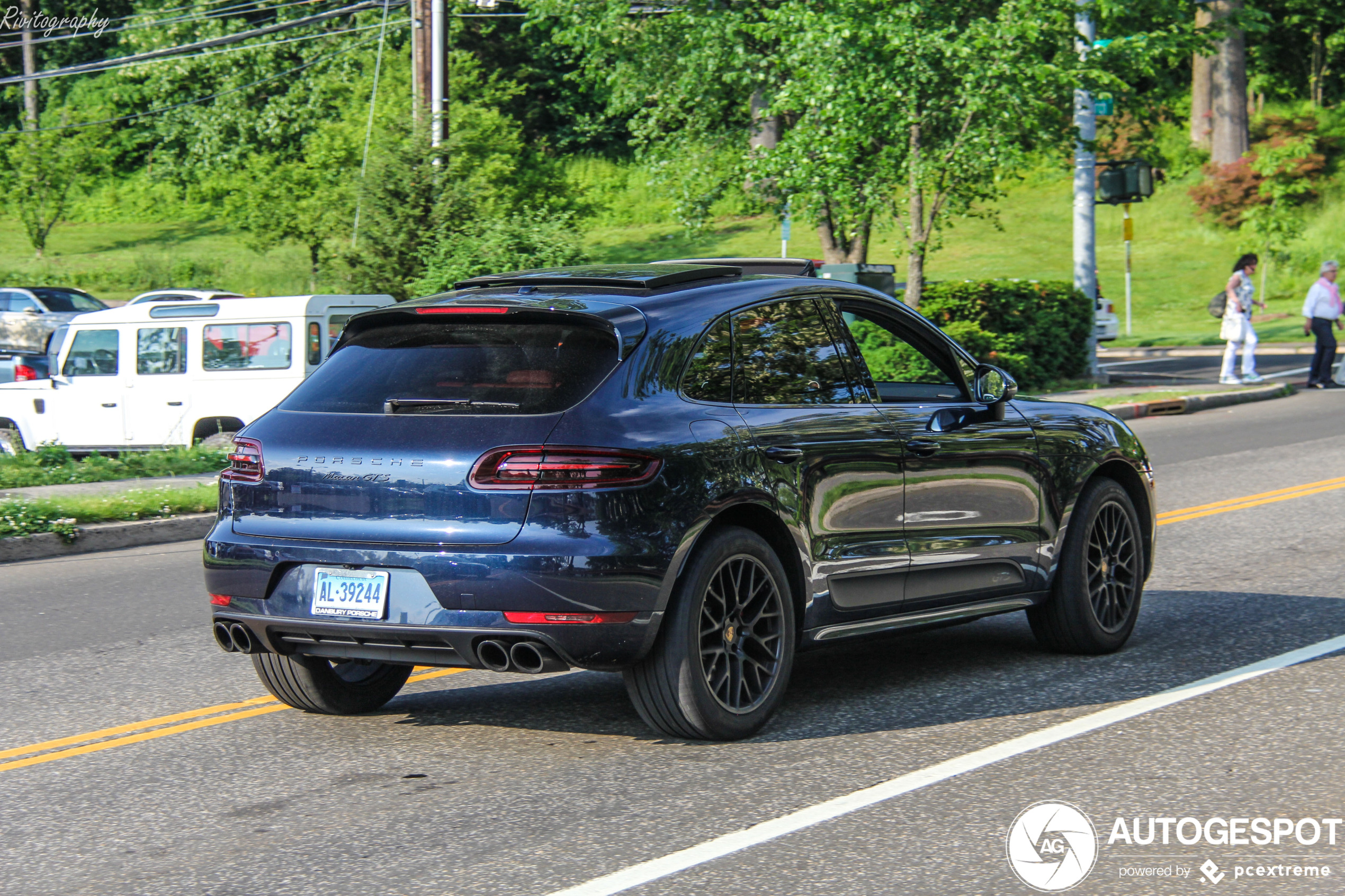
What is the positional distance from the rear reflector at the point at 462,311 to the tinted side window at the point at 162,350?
1182cm

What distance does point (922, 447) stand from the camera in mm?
6328

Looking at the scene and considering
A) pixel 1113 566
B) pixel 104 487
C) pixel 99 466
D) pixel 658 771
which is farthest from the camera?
pixel 99 466

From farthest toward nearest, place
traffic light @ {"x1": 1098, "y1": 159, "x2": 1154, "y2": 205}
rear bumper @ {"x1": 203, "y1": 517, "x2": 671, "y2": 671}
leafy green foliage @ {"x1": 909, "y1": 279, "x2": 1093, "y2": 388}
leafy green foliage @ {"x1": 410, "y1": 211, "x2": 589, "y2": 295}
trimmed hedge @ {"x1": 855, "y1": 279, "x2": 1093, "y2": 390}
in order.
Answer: traffic light @ {"x1": 1098, "y1": 159, "x2": 1154, "y2": 205} → leafy green foliage @ {"x1": 909, "y1": 279, "x2": 1093, "y2": 388} → trimmed hedge @ {"x1": 855, "y1": 279, "x2": 1093, "y2": 390} → leafy green foliage @ {"x1": 410, "y1": 211, "x2": 589, "y2": 295} → rear bumper @ {"x1": 203, "y1": 517, "x2": 671, "y2": 671}

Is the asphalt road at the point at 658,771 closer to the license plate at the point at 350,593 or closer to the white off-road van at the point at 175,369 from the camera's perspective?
the license plate at the point at 350,593

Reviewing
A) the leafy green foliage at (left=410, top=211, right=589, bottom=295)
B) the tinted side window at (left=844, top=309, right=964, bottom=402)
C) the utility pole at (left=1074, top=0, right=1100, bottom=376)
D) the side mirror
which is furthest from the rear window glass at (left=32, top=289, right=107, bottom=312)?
the side mirror

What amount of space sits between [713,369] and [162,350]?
12470 mm

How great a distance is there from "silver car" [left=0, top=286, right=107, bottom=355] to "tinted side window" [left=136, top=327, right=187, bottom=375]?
469 inches

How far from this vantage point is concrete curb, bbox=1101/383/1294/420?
69.5 feet

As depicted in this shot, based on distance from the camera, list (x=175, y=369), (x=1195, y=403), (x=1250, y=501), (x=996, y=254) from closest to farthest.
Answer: (x=1250, y=501) < (x=175, y=369) < (x=1195, y=403) < (x=996, y=254)

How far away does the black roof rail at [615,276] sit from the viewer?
5.94 meters

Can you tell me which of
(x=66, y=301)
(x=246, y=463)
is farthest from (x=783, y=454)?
(x=66, y=301)

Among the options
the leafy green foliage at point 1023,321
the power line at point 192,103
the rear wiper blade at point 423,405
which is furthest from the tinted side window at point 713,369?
the power line at point 192,103

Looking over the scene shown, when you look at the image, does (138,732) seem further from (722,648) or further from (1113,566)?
(1113,566)

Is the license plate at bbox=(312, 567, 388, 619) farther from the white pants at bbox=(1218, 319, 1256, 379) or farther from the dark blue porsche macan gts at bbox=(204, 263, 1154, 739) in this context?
the white pants at bbox=(1218, 319, 1256, 379)
